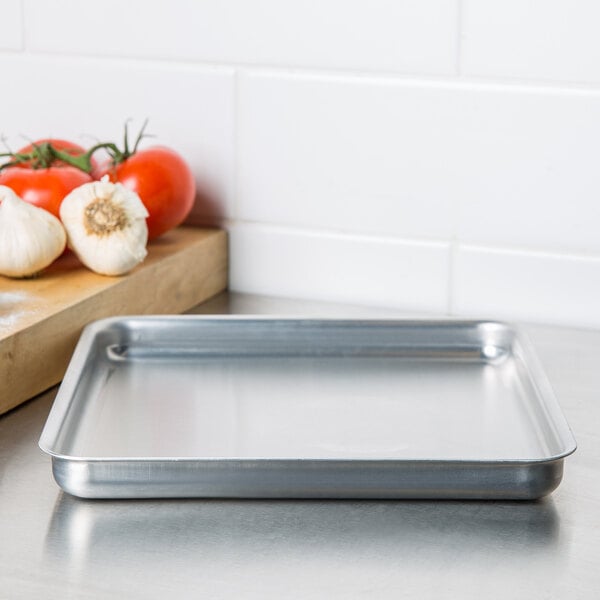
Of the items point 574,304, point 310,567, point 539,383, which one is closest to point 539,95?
point 574,304

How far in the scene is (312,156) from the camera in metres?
1.06

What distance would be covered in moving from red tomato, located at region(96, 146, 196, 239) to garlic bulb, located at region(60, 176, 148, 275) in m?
0.06

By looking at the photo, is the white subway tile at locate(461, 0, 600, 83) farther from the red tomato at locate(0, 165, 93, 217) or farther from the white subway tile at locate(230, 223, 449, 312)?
the red tomato at locate(0, 165, 93, 217)

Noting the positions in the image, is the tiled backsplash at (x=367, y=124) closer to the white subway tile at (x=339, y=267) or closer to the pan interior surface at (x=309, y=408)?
the white subway tile at (x=339, y=267)

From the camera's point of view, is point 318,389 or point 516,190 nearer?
point 318,389

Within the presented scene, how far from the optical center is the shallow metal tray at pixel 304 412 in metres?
0.68

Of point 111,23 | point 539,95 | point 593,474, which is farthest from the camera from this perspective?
point 111,23

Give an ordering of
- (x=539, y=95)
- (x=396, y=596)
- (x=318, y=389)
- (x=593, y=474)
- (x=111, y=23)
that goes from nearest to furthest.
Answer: (x=396, y=596), (x=593, y=474), (x=318, y=389), (x=539, y=95), (x=111, y=23)

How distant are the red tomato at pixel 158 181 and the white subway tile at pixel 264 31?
0.12 meters

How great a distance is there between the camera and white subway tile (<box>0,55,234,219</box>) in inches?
42.9

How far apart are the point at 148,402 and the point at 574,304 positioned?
0.41m

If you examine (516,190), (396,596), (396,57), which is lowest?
(396,596)

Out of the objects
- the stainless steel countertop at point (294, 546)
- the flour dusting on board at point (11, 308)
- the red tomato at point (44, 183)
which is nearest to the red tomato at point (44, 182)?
the red tomato at point (44, 183)

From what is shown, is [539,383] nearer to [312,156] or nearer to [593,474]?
[593,474]
